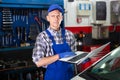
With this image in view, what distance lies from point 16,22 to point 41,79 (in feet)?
3.61

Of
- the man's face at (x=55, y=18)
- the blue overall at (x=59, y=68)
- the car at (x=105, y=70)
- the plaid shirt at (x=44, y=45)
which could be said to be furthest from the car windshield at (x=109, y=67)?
the man's face at (x=55, y=18)

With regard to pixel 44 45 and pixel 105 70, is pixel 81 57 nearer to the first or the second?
pixel 105 70

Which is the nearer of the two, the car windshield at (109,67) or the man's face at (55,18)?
the car windshield at (109,67)

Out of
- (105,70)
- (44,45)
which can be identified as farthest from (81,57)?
(44,45)

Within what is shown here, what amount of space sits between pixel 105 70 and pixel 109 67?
0.07 meters

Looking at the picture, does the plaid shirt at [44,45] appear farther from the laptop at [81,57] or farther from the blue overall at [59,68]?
the laptop at [81,57]

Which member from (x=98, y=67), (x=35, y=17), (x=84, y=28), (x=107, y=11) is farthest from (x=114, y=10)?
(x=98, y=67)

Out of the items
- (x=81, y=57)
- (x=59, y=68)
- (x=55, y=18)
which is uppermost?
(x=55, y=18)

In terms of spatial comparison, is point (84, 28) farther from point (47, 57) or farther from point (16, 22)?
point (47, 57)

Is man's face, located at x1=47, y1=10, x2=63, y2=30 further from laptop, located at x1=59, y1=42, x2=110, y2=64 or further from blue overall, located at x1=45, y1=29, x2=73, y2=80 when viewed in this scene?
laptop, located at x1=59, y1=42, x2=110, y2=64

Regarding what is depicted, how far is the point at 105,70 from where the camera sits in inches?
94.9

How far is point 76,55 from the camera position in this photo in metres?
2.36

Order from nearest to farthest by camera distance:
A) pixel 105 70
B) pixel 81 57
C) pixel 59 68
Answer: pixel 81 57, pixel 105 70, pixel 59 68

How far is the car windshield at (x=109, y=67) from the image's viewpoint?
2203 mm
